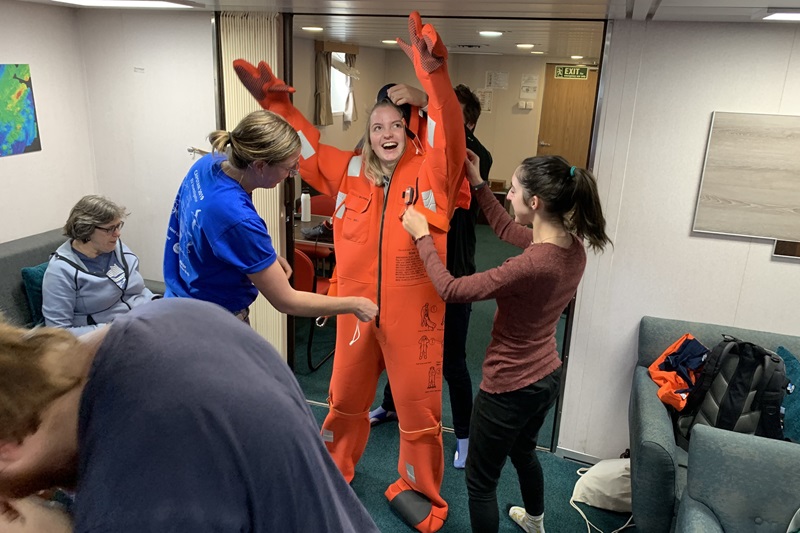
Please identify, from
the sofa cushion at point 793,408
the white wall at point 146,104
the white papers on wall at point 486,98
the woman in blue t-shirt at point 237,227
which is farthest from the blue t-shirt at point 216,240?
the white papers on wall at point 486,98

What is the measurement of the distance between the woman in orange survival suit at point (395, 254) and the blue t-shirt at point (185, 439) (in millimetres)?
1499

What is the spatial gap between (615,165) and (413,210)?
0.99 metres

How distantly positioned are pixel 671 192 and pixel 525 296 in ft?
3.59

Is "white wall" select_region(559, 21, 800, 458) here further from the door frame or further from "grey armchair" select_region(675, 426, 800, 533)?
"grey armchair" select_region(675, 426, 800, 533)

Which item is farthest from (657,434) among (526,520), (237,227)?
(237,227)

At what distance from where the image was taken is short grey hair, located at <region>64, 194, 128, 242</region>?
8.25 feet

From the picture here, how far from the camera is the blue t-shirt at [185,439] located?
0.59 meters

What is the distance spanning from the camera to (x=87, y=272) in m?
2.59

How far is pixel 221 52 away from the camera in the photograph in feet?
9.52

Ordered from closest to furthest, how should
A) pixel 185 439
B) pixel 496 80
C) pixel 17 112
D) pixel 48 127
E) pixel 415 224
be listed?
pixel 185 439 → pixel 415 224 → pixel 17 112 → pixel 48 127 → pixel 496 80

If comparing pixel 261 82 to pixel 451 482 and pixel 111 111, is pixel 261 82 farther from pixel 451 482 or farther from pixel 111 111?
pixel 451 482

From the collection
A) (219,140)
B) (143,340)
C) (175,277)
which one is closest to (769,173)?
(219,140)

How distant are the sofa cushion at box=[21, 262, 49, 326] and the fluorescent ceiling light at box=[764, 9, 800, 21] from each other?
3050 millimetres

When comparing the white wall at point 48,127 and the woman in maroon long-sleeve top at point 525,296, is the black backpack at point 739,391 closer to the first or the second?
the woman in maroon long-sleeve top at point 525,296
